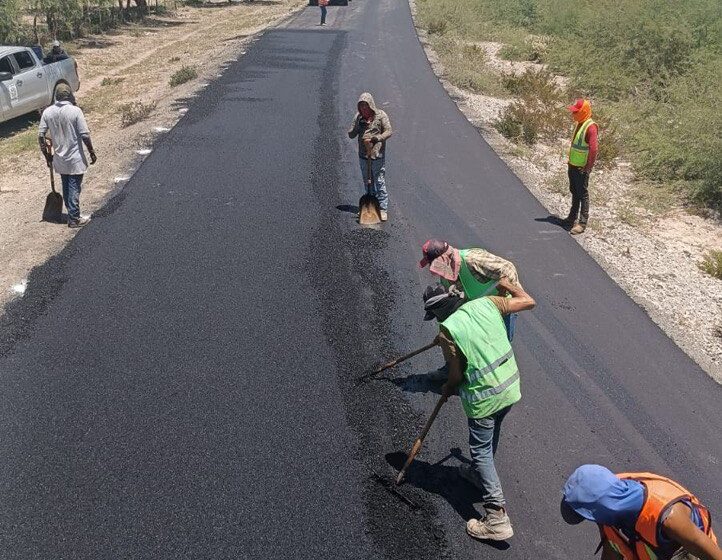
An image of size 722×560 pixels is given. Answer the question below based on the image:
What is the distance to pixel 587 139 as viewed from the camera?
8.64 m

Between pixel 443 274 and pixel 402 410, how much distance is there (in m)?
1.23

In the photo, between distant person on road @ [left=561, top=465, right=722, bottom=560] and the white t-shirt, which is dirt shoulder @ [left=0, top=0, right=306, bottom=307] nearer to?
the white t-shirt

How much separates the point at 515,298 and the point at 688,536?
6.02ft

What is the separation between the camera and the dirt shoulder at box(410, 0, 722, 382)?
702cm

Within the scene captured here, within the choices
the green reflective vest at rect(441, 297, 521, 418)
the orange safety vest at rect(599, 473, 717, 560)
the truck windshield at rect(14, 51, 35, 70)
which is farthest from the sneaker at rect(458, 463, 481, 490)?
the truck windshield at rect(14, 51, 35, 70)

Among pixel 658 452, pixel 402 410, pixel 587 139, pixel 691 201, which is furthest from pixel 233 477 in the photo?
pixel 691 201

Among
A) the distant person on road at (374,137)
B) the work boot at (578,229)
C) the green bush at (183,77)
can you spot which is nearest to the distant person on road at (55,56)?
the green bush at (183,77)

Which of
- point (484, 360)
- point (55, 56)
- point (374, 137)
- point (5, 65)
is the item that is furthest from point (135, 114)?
point (484, 360)

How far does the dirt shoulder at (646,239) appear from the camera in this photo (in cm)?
702

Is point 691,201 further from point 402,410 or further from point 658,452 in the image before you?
point 402,410

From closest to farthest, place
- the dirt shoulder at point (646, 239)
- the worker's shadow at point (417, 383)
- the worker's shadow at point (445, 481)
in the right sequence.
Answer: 1. the worker's shadow at point (445, 481)
2. the worker's shadow at point (417, 383)
3. the dirt shoulder at point (646, 239)

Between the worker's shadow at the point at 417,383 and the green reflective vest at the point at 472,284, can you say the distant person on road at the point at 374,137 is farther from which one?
the green reflective vest at the point at 472,284

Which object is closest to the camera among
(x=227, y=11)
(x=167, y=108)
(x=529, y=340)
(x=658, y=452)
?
(x=658, y=452)

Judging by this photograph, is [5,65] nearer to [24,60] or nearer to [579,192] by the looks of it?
[24,60]
